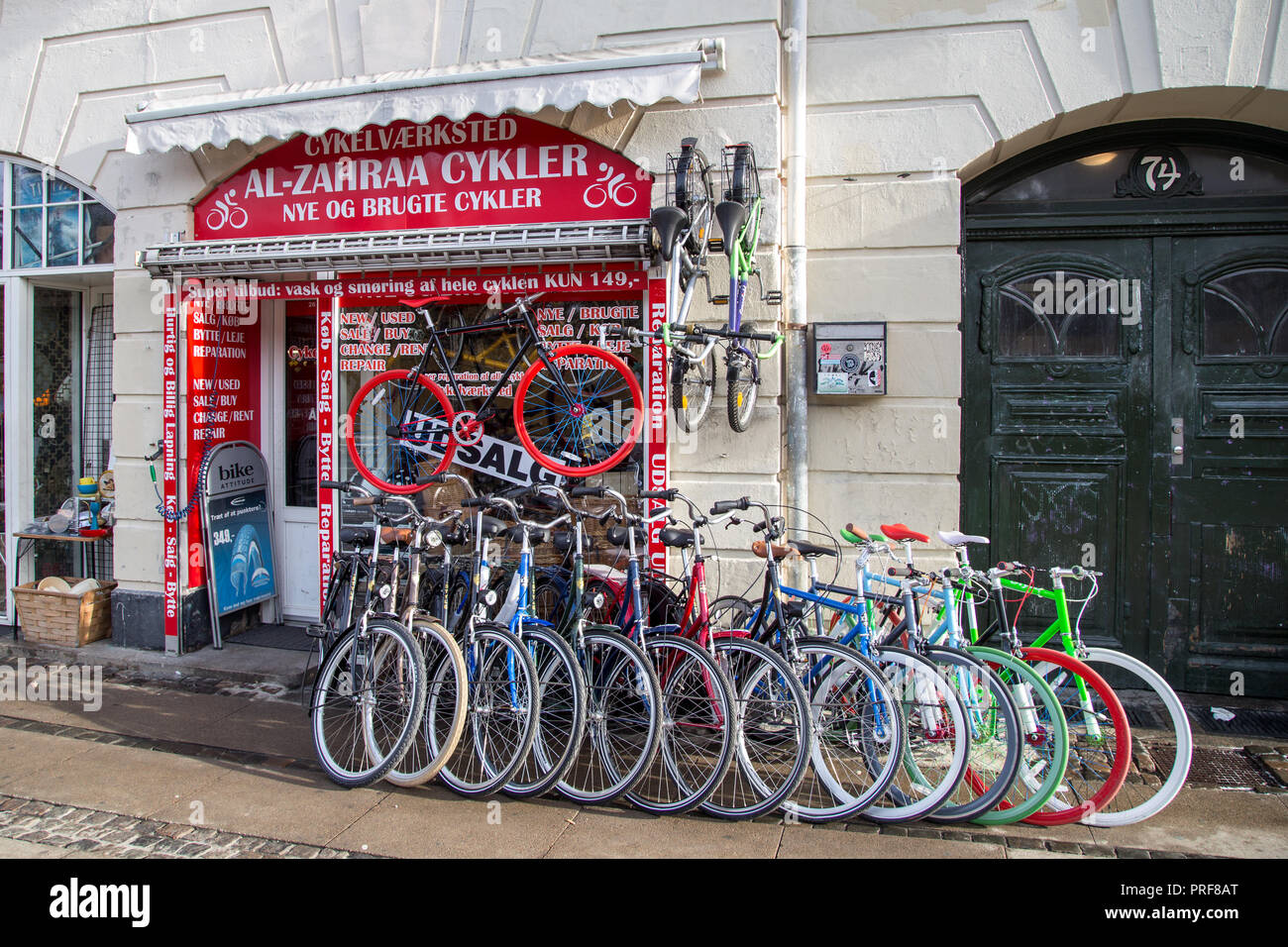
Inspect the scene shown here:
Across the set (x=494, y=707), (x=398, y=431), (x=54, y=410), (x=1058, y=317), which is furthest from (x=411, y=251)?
(x=1058, y=317)

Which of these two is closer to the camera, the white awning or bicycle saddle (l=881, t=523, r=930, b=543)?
bicycle saddle (l=881, t=523, r=930, b=543)

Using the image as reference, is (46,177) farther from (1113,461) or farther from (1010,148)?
(1113,461)

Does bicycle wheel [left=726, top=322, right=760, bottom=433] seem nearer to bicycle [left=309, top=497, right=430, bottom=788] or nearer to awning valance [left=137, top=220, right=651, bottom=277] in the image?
awning valance [left=137, top=220, right=651, bottom=277]

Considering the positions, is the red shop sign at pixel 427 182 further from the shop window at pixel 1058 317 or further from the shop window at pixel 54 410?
the shop window at pixel 1058 317

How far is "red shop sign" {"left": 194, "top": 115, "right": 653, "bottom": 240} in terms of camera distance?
5812mm

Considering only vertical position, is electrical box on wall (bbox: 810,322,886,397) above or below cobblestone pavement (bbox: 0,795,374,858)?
above

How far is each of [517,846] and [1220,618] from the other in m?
4.33

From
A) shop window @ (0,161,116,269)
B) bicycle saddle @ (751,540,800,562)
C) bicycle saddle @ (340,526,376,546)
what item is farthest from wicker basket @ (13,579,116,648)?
bicycle saddle @ (751,540,800,562)

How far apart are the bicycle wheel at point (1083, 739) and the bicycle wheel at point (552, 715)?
6.40 feet

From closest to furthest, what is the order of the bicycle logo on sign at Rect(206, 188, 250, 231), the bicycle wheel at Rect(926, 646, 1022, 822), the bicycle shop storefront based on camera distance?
1. the bicycle wheel at Rect(926, 646, 1022, 822)
2. the bicycle shop storefront
3. the bicycle logo on sign at Rect(206, 188, 250, 231)

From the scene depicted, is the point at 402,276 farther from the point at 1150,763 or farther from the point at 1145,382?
the point at 1150,763

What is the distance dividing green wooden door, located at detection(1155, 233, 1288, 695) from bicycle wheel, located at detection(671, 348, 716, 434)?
267 cm

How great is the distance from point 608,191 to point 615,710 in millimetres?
3124

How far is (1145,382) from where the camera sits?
221 inches
